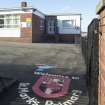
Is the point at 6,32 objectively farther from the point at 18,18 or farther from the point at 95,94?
the point at 95,94

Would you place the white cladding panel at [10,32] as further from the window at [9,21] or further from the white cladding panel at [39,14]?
the white cladding panel at [39,14]

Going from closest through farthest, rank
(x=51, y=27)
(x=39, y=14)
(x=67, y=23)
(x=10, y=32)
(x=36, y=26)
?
(x=10, y=32) → (x=36, y=26) → (x=39, y=14) → (x=51, y=27) → (x=67, y=23)

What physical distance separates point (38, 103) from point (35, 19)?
3429 centimetres

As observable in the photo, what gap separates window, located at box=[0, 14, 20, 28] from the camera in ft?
140

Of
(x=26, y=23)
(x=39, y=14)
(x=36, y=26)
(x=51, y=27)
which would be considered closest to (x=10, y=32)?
(x=26, y=23)

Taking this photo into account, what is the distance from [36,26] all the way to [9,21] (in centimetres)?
389

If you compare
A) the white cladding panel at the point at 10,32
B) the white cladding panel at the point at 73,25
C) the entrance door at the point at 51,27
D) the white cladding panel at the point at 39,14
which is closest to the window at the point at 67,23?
the white cladding panel at the point at 73,25

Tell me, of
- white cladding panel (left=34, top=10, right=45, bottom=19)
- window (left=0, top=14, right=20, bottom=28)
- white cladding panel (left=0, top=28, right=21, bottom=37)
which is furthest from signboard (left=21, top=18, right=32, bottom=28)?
white cladding panel (left=34, top=10, right=45, bottom=19)

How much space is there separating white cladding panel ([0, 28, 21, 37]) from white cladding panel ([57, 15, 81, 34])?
9.41 m

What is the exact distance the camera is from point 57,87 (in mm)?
11289

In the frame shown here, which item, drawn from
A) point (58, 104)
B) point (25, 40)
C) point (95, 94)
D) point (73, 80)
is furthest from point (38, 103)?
point (25, 40)

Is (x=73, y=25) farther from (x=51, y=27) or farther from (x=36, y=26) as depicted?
(x=36, y=26)

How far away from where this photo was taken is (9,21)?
4344 cm

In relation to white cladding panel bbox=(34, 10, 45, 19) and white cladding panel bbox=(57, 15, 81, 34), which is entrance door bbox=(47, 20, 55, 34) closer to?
white cladding panel bbox=(57, 15, 81, 34)
